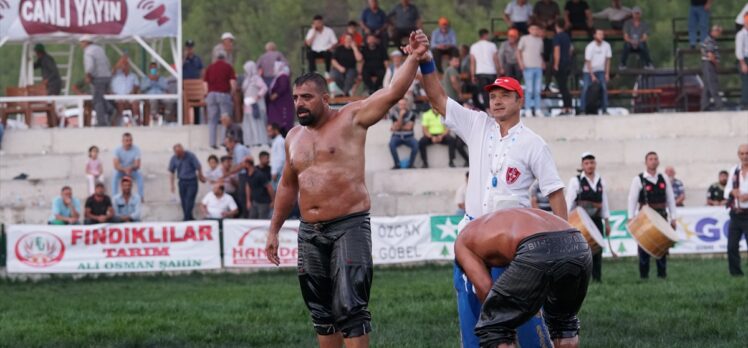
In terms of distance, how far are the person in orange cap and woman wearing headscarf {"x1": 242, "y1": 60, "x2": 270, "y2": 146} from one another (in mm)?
3693

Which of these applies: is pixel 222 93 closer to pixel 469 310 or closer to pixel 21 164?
pixel 21 164

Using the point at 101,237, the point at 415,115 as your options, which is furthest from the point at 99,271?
the point at 415,115

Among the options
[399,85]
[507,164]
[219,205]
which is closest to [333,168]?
[399,85]

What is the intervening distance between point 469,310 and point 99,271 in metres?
16.1

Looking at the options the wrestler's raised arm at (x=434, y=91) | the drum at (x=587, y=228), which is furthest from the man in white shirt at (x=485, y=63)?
the wrestler's raised arm at (x=434, y=91)

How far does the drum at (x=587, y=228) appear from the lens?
17781 millimetres

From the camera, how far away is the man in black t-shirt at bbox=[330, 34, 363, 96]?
103 feet

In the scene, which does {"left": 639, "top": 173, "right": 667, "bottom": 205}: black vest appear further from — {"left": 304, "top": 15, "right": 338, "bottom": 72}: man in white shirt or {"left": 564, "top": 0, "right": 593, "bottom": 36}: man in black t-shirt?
{"left": 564, "top": 0, "right": 593, "bottom": 36}: man in black t-shirt

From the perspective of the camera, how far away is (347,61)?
31.5 metres

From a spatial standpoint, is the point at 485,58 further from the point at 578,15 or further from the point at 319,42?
the point at 578,15

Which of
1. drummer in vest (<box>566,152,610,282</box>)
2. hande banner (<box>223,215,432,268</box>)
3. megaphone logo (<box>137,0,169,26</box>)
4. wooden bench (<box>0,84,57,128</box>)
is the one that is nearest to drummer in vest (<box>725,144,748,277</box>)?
drummer in vest (<box>566,152,610,282</box>)

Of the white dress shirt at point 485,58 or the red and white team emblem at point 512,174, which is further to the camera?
the white dress shirt at point 485,58

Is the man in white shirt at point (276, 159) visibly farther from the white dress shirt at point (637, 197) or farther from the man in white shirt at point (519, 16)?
the white dress shirt at point (637, 197)

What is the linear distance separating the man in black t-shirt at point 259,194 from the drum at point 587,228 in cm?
934
